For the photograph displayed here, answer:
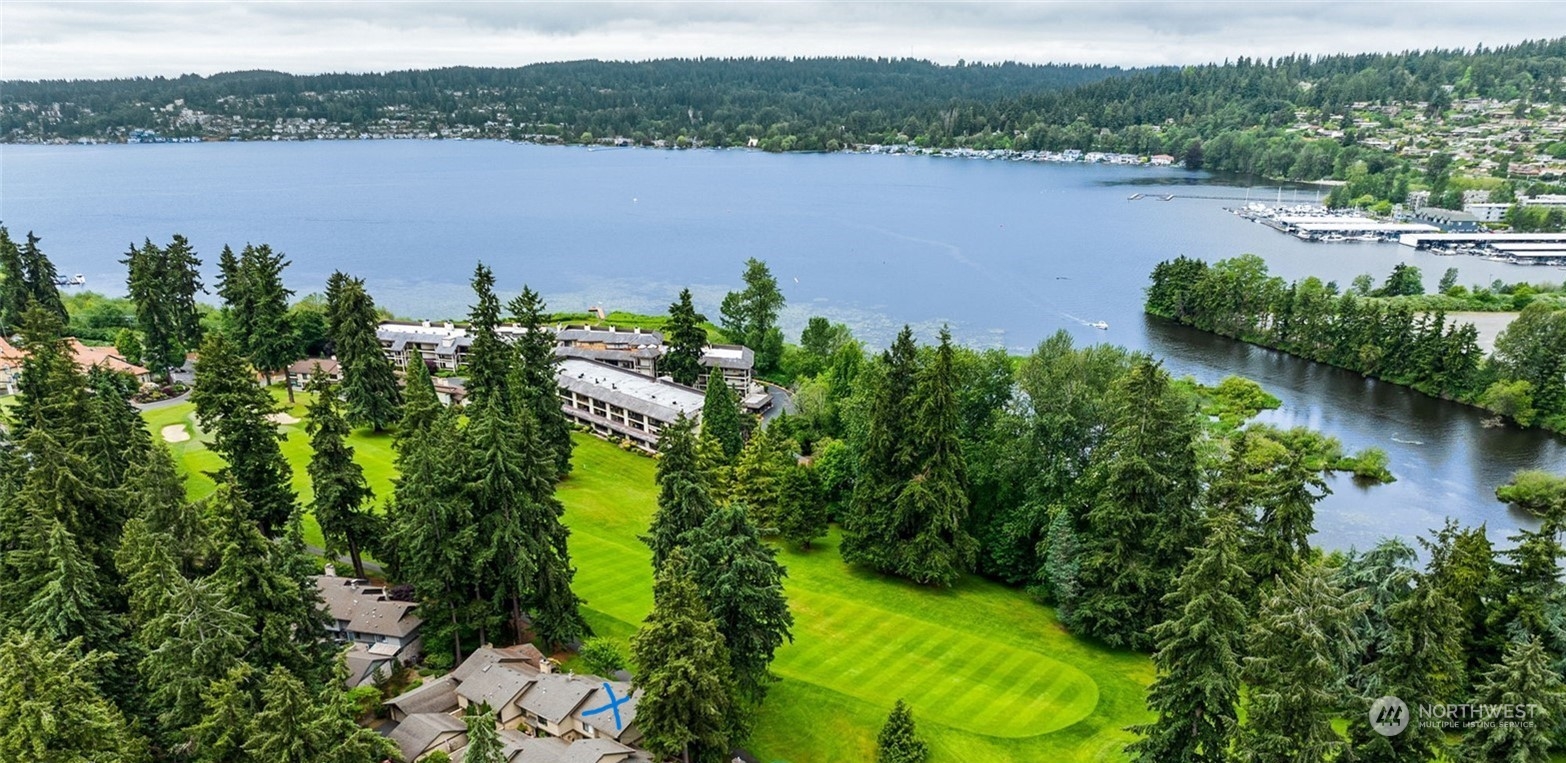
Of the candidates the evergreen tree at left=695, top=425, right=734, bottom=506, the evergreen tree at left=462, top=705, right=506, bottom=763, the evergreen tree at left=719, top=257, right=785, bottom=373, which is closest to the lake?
the evergreen tree at left=719, top=257, right=785, bottom=373

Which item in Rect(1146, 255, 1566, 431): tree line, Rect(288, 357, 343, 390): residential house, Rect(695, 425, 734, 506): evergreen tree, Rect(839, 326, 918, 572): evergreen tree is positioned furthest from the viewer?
Rect(1146, 255, 1566, 431): tree line

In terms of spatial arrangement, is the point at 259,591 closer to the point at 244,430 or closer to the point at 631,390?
the point at 244,430

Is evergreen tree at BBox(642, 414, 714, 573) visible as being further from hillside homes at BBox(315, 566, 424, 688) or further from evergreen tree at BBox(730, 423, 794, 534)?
evergreen tree at BBox(730, 423, 794, 534)

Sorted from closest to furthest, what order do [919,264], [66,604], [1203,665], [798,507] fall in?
1. [1203,665]
2. [66,604]
3. [798,507]
4. [919,264]

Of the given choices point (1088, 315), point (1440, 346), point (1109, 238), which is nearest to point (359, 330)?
point (1088, 315)

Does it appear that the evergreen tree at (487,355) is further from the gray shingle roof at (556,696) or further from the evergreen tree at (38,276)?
the evergreen tree at (38,276)


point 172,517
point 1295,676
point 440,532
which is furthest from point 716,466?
point 1295,676
